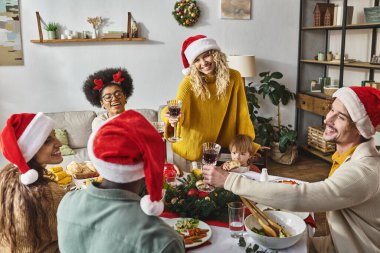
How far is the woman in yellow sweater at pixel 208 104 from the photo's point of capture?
2.77m

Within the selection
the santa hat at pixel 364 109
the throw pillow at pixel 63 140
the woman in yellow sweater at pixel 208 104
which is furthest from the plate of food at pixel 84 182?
the throw pillow at pixel 63 140

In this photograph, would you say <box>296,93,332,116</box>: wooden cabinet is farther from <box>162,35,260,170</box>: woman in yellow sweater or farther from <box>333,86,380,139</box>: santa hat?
<box>333,86,380,139</box>: santa hat

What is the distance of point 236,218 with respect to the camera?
5.50ft

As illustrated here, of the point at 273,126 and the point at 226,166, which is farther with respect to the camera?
the point at 273,126

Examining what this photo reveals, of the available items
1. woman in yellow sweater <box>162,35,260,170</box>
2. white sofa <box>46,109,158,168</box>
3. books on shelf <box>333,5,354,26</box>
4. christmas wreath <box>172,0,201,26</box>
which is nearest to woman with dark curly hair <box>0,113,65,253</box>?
woman in yellow sweater <box>162,35,260,170</box>

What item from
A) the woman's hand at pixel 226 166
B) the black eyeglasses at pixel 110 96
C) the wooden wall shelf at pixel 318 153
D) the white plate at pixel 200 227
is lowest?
the wooden wall shelf at pixel 318 153

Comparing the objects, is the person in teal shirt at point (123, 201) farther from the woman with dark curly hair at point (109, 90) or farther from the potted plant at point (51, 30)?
the potted plant at point (51, 30)

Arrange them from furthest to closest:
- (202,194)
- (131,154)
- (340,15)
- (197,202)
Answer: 1. (340,15)
2. (202,194)
3. (197,202)
4. (131,154)

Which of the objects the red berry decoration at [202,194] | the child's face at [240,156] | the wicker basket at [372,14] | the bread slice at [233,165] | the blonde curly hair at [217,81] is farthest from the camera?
the wicker basket at [372,14]

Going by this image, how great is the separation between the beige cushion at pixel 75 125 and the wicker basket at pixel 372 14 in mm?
3241

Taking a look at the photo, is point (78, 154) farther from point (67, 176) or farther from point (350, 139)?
point (350, 139)

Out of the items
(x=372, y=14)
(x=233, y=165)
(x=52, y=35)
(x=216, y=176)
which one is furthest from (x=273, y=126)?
(x=216, y=176)

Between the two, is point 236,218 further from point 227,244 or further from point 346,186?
point 346,186

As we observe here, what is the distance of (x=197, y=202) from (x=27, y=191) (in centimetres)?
73
